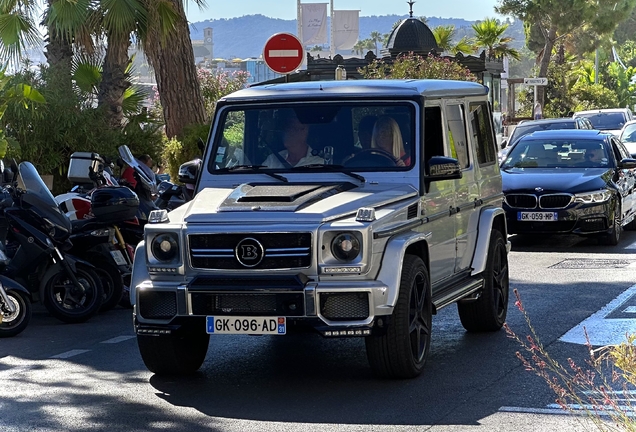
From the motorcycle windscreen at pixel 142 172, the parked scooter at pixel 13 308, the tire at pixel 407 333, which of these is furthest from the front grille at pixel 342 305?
the motorcycle windscreen at pixel 142 172

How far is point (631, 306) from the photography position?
11.6 m

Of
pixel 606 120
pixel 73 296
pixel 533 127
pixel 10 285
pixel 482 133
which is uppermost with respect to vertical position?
pixel 482 133

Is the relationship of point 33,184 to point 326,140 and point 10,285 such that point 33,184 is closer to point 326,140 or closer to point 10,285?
point 10,285

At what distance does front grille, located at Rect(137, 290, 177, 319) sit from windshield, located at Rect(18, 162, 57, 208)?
12.5 feet

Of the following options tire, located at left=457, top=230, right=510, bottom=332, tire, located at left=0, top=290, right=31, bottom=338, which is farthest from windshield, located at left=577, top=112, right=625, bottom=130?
tire, located at left=0, top=290, right=31, bottom=338

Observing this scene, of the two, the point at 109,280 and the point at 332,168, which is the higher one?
the point at 332,168

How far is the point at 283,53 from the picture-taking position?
17000 millimetres

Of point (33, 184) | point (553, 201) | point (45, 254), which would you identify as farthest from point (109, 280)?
point (553, 201)

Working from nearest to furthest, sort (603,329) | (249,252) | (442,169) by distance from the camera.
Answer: (249,252), (442,169), (603,329)

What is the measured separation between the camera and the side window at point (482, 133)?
10.3 metres

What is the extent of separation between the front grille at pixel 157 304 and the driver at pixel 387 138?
6.65 ft

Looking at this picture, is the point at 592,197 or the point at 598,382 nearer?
the point at 598,382

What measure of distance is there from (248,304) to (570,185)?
1000cm

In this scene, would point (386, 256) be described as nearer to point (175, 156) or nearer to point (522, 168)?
point (522, 168)
